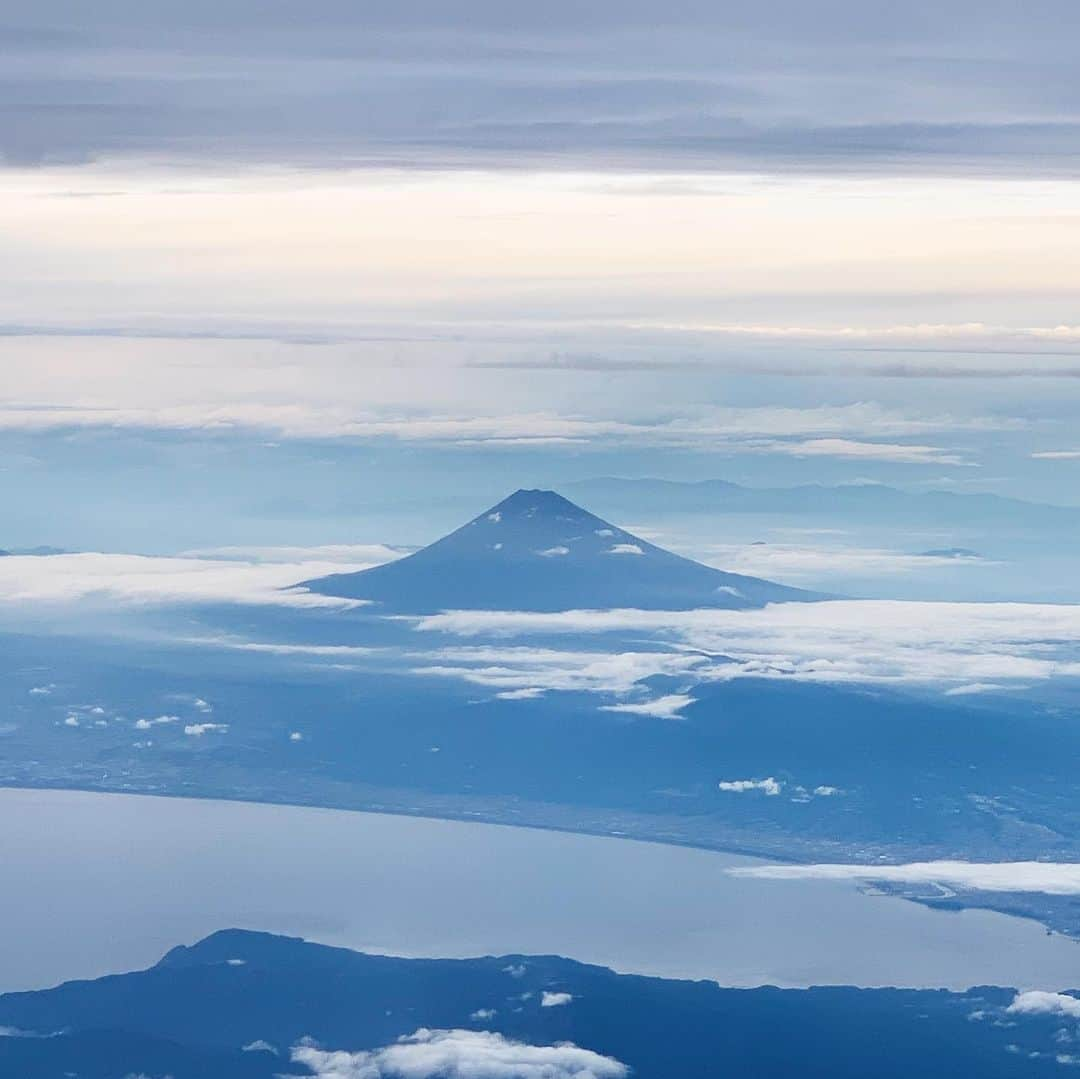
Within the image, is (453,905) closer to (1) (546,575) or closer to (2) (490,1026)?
(2) (490,1026)

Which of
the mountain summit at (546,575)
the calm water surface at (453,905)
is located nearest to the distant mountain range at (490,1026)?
the calm water surface at (453,905)

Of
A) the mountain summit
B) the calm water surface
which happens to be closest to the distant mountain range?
the calm water surface

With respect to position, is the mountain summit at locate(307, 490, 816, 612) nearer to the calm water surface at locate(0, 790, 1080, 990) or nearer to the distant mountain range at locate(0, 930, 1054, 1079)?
the calm water surface at locate(0, 790, 1080, 990)

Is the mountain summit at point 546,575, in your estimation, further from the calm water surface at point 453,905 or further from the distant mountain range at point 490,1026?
the distant mountain range at point 490,1026

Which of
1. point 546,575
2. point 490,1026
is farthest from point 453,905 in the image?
point 546,575

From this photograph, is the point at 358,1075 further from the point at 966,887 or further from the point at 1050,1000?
the point at 966,887

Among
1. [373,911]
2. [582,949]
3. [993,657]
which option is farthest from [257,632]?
[582,949]
